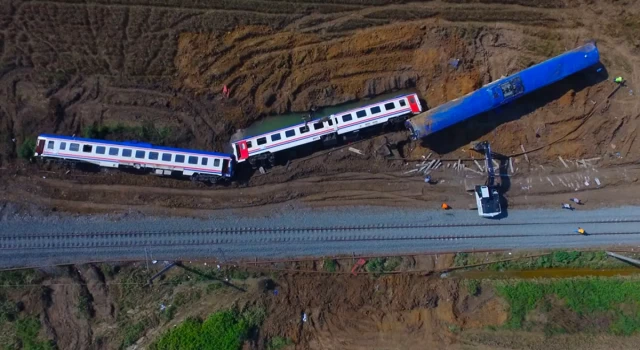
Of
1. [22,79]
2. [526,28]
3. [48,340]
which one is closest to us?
[48,340]

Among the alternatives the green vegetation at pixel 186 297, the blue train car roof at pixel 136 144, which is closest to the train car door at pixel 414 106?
the blue train car roof at pixel 136 144

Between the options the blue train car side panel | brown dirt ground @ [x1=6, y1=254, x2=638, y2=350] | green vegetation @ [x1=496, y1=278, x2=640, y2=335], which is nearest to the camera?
brown dirt ground @ [x1=6, y1=254, x2=638, y2=350]

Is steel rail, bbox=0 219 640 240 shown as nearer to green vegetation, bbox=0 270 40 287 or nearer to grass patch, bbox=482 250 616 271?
grass patch, bbox=482 250 616 271

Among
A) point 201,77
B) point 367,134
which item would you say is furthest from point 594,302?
point 201,77

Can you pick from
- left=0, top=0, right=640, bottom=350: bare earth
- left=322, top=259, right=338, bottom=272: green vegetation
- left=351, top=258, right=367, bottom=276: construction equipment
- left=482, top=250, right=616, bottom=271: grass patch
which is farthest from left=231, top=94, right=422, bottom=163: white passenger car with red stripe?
left=482, top=250, right=616, bottom=271: grass patch

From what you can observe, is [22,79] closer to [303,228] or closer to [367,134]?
[303,228]
